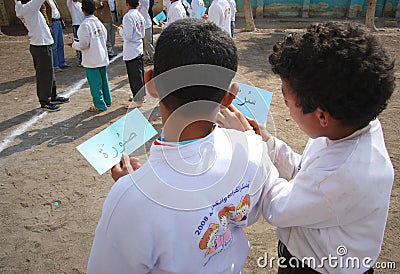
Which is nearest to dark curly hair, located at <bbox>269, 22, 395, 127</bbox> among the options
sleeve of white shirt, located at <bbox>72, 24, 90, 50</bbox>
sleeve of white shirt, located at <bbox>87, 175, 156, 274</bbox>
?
sleeve of white shirt, located at <bbox>87, 175, 156, 274</bbox>

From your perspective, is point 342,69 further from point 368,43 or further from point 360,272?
point 360,272

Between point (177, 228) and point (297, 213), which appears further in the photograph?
point (297, 213)

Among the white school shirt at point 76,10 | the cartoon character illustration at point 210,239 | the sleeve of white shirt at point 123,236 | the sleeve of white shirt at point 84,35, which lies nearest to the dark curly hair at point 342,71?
the cartoon character illustration at point 210,239

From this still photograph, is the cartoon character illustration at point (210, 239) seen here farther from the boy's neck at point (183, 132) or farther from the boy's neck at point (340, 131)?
the boy's neck at point (340, 131)

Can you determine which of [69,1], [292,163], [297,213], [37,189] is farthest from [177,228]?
[69,1]

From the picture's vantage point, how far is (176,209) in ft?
3.22

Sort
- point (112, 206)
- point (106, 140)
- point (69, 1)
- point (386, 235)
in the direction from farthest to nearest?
1. point (69, 1)
2. point (386, 235)
3. point (106, 140)
4. point (112, 206)

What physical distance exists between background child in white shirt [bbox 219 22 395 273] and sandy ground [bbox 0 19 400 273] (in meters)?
1.21

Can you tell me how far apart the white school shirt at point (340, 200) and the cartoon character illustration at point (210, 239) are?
0.27 meters

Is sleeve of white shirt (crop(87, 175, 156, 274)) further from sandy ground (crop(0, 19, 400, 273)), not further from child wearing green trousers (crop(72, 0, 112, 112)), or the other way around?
child wearing green trousers (crop(72, 0, 112, 112))

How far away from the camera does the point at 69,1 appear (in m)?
7.00

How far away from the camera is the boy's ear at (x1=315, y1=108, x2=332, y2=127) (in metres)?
1.12

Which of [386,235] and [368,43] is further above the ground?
[368,43]

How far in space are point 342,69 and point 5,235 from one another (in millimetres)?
2939
